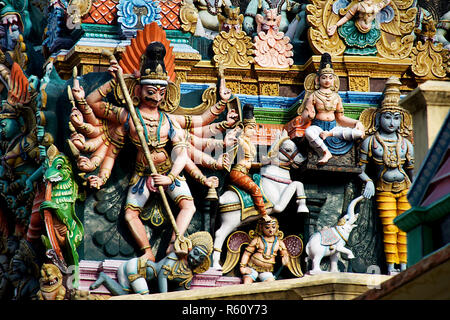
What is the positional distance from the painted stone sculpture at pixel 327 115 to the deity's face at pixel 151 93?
8.56 feet

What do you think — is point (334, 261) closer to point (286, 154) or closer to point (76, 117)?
point (286, 154)

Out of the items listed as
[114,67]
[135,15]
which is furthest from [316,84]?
[114,67]

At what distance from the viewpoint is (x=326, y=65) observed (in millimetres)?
23203

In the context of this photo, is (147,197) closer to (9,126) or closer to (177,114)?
(177,114)

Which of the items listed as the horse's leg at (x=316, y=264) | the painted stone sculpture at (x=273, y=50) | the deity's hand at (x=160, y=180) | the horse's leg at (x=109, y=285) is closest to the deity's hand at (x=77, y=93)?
the deity's hand at (x=160, y=180)

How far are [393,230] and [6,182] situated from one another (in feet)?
20.9

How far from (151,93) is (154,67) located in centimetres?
39

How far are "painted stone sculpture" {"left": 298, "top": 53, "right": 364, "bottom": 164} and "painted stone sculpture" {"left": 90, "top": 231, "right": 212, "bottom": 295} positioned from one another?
2626mm

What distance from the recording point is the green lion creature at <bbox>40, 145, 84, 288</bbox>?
21438mm

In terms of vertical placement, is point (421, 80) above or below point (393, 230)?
above

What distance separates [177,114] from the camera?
22359 millimetres
